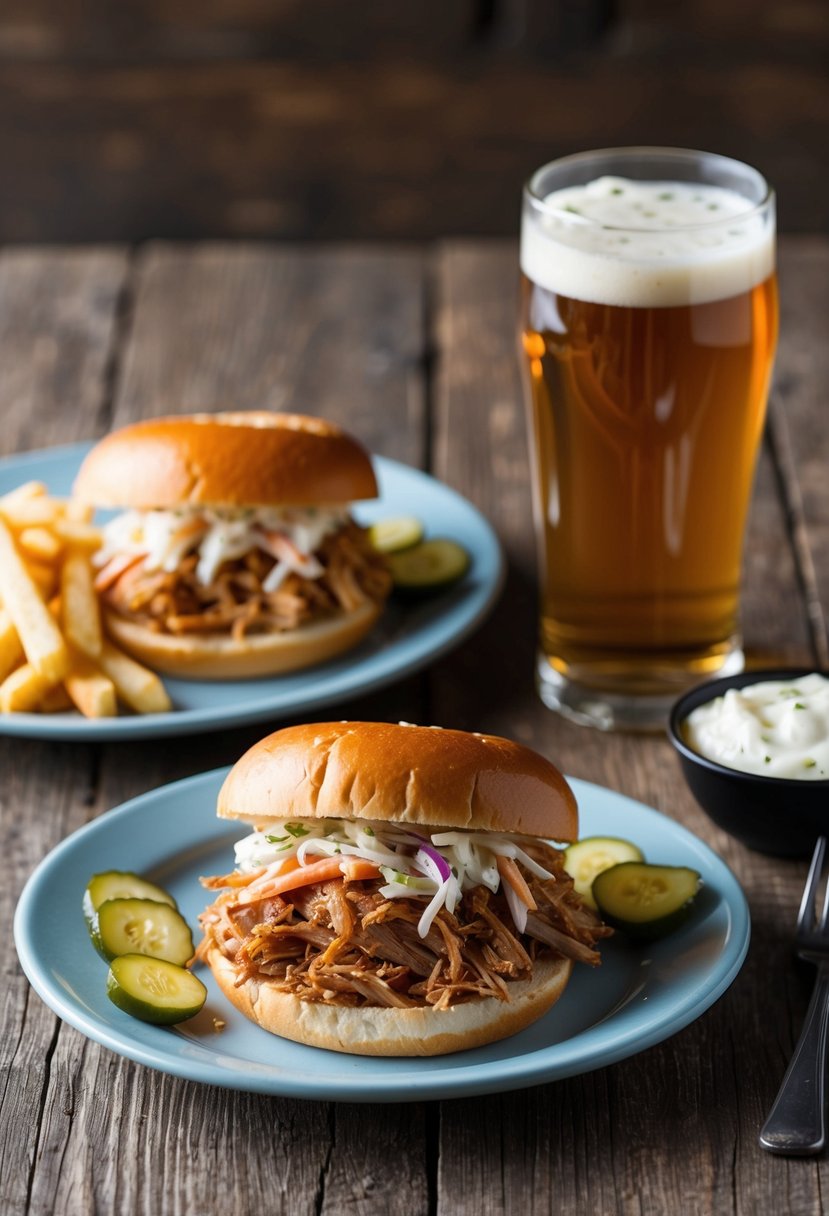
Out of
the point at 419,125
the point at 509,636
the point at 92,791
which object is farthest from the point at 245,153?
the point at 92,791

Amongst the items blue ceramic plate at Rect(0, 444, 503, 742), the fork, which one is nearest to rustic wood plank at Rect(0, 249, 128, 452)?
blue ceramic plate at Rect(0, 444, 503, 742)

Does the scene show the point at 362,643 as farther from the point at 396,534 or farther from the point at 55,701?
the point at 55,701

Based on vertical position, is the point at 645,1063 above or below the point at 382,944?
below

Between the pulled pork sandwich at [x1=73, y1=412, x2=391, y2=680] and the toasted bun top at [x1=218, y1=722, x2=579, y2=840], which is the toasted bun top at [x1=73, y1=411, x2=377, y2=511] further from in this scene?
the toasted bun top at [x1=218, y1=722, x2=579, y2=840]

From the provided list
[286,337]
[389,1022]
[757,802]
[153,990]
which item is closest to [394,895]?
[389,1022]

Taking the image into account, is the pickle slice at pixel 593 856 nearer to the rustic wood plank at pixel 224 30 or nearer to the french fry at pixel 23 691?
the french fry at pixel 23 691

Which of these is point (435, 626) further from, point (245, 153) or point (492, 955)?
point (245, 153)

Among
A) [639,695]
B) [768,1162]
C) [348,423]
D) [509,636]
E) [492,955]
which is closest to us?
[768,1162]
